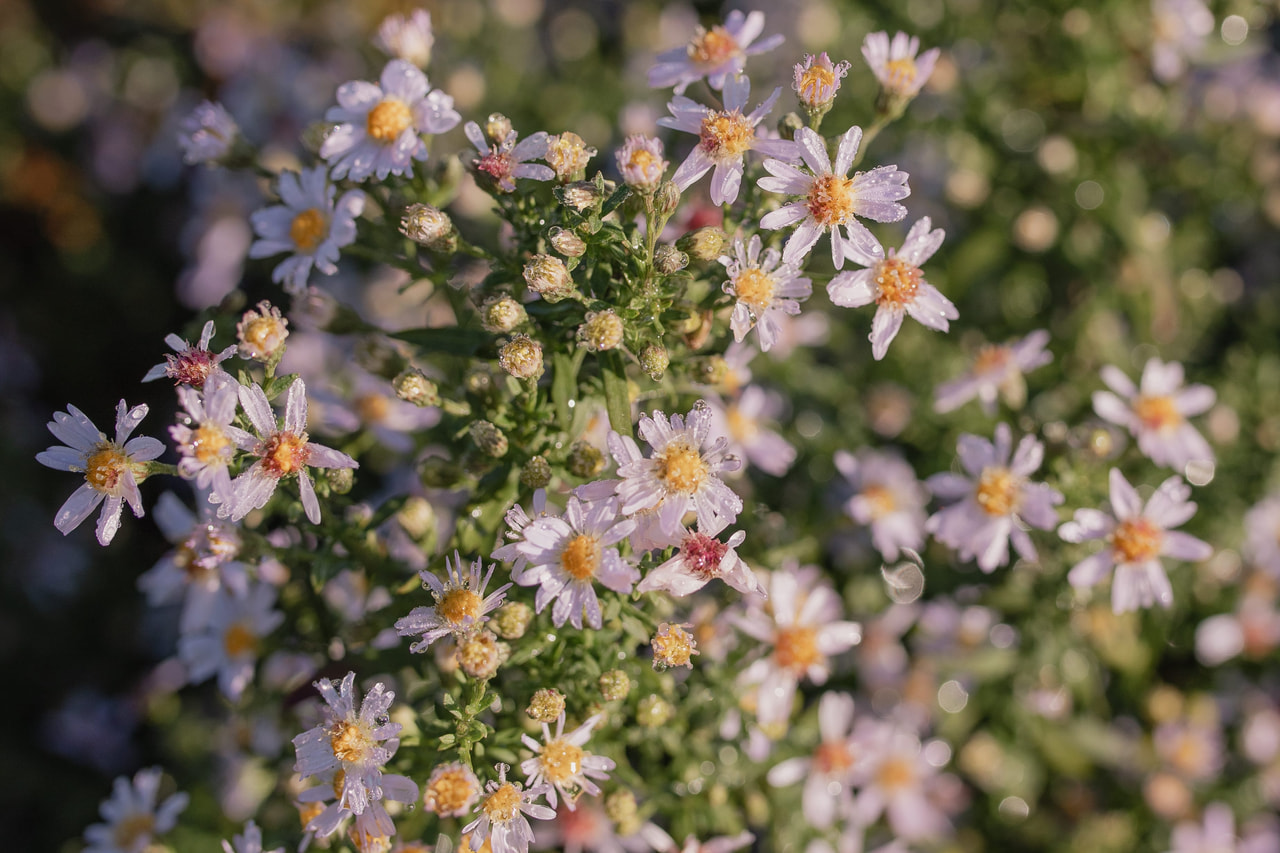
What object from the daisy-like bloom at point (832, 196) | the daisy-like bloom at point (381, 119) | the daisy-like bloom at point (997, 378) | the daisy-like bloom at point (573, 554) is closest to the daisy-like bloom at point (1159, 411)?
the daisy-like bloom at point (997, 378)

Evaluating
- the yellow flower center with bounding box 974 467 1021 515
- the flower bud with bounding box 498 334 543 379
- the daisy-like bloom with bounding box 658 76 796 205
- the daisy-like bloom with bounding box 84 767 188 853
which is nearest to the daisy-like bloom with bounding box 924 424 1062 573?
the yellow flower center with bounding box 974 467 1021 515

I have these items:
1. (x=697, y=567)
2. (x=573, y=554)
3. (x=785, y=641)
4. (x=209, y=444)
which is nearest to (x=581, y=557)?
(x=573, y=554)

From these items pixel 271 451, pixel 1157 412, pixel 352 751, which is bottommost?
pixel 1157 412

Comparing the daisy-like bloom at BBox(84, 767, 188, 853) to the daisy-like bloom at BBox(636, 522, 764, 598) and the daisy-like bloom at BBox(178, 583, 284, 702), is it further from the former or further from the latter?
the daisy-like bloom at BBox(636, 522, 764, 598)

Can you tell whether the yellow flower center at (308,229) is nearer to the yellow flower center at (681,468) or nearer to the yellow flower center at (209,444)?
the yellow flower center at (209,444)

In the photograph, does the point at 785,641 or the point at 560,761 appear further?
the point at 785,641

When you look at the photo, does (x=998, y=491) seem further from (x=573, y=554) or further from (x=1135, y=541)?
(x=573, y=554)

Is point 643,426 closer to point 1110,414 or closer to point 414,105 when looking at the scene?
point 414,105
